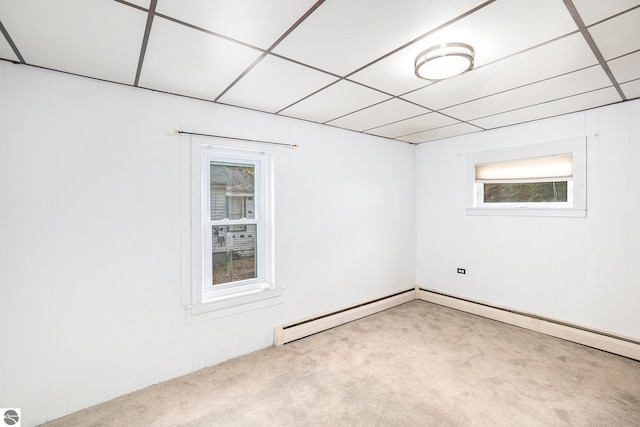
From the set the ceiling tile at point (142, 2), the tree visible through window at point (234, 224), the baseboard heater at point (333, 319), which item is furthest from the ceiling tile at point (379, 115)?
the baseboard heater at point (333, 319)

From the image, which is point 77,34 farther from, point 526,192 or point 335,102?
point 526,192

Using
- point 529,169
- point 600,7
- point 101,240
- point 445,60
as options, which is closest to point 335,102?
point 445,60

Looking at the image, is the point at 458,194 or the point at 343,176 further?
the point at 458,194

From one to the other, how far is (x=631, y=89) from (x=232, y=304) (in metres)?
3.99

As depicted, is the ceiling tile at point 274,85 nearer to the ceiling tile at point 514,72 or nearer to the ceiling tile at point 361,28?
the ceiling tile at point 361,28

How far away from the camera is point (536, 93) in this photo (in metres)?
2.54

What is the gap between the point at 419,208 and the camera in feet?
15.2

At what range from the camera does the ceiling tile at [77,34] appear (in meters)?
1.39

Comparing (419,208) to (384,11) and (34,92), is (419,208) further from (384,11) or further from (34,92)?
(34,92)

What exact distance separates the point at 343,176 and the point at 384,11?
2.33m

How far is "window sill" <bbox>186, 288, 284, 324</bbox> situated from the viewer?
2592 millimetres

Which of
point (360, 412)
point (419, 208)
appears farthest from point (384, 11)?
point (419, 208)

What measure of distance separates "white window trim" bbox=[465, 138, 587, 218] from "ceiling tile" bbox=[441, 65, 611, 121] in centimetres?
77

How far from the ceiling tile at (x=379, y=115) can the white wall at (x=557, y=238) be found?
1441mm
